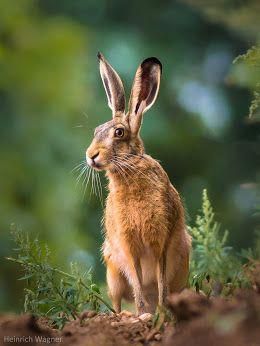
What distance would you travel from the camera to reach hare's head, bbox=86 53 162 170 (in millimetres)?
6094

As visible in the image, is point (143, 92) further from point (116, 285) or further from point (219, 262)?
point (219, 262)

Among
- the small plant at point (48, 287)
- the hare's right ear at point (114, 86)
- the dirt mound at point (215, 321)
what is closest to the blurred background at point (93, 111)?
the hare's right ear at point (114, 86)

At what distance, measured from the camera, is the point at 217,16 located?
27.9 feet

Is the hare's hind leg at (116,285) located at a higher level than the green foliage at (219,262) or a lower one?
lower

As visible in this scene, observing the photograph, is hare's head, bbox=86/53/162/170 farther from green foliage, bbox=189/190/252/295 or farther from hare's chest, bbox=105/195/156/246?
green foliage, bbox=189/190/252/295

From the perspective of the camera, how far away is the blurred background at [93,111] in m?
8.71

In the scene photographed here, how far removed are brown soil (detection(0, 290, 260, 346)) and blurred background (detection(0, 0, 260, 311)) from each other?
3.17m

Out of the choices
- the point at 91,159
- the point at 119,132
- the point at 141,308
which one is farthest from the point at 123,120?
the point at 141,308

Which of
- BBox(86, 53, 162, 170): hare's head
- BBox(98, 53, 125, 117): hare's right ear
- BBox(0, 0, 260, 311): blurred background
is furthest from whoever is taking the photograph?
BBox(0, 0, 260, 311): blurred background

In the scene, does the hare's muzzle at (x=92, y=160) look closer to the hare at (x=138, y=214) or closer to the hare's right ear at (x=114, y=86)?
the hare at (x=138, y=214)

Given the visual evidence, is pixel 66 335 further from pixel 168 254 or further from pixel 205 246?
pixel 168 254

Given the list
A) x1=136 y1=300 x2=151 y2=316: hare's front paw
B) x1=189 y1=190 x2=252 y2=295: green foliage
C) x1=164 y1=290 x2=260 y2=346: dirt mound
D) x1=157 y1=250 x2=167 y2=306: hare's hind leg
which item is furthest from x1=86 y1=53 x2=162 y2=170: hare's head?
x1=164 y1=290 x2=260 y2=346: dirt mound

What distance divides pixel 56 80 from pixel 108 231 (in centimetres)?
277

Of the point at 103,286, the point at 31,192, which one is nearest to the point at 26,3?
the point at 31,192
